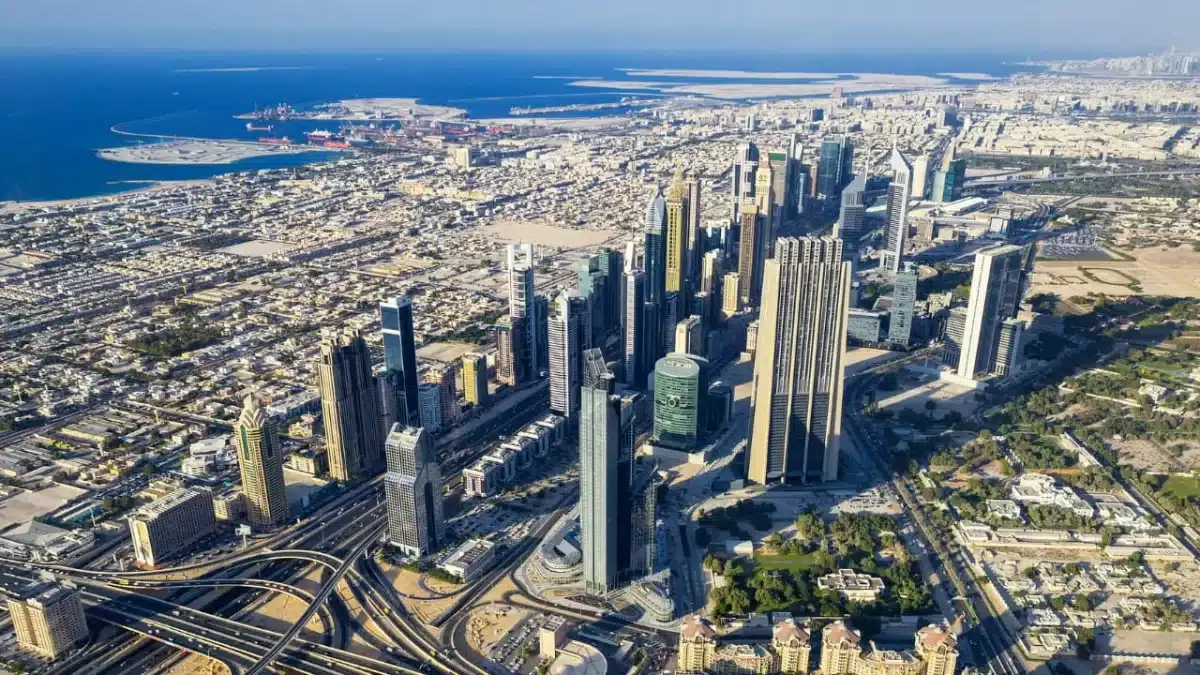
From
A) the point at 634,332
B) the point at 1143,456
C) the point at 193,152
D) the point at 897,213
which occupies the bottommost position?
the point at 1143,456

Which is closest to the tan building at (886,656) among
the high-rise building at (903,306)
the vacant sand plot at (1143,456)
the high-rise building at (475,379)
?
the vacant sand plot at (1143,456)

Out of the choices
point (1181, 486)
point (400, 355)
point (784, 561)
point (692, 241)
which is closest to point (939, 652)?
point (784, 561)

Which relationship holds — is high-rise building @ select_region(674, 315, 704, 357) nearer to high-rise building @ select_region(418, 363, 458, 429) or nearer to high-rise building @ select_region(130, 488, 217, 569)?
high-rise building @ select_region(418, 363, 458, 429)

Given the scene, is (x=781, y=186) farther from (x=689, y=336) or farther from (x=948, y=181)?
(x=689, y=336)

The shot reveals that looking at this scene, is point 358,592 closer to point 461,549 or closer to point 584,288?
point 461,549

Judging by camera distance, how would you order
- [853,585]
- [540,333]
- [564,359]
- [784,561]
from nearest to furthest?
1. [853,585]
2. [784,561]
3. [564,359]
4. [540,333]

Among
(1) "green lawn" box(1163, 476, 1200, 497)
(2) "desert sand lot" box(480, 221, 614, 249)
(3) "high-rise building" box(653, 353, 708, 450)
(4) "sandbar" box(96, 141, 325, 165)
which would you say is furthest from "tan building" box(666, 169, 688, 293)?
(4) "sandbar" box(96, 141, 325, 165)
